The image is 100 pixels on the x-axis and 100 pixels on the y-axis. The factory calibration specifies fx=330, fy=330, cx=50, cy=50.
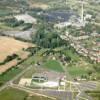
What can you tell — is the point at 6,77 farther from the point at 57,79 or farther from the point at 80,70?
the point at 80,70

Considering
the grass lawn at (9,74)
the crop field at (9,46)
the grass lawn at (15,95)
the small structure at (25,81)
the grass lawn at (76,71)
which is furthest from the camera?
the crop field at (9,46)

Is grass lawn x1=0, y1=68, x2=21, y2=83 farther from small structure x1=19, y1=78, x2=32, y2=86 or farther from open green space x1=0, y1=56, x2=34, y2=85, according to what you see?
→ small structure x1=19, y1=78, x2=32, y2=86

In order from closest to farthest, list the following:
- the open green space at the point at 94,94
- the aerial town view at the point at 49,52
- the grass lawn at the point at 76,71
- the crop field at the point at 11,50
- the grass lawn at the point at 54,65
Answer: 1. the open green space at the point at 94,94
2. the aerial town view at the point at 49,52
3. the grass lawn at the point at 76,71
4. the grass lawn at the point at 54,65
5. the crop field at the point at 11,50

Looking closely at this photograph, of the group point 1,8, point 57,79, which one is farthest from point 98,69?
point 1,8

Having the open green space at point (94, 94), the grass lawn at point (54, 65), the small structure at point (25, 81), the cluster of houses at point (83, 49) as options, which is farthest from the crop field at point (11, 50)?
the open green space at point (94, 94)

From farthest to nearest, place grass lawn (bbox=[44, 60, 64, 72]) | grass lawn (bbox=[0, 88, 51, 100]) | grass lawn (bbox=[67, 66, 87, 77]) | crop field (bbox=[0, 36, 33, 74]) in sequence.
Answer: crop field (bbox=[0, 36, 33, 74])
grass lawn (bbox=[44, 60, 64, 72])
grass lawn (bbox=[67, 66, 87, 77])
grass lawn (bbox=[0, 88, 51, 100])

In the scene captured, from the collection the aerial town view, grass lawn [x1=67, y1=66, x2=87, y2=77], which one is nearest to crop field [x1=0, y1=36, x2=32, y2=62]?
the aerial town view

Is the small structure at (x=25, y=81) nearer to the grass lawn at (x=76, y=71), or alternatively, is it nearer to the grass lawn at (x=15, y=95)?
the grass lawn at (x=15, y=95)

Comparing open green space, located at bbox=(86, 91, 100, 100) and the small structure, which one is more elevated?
the small structure
